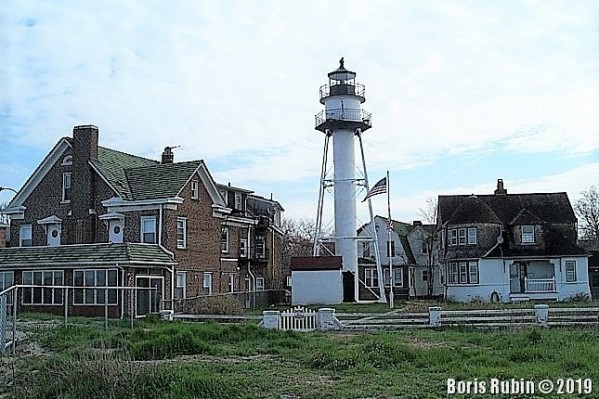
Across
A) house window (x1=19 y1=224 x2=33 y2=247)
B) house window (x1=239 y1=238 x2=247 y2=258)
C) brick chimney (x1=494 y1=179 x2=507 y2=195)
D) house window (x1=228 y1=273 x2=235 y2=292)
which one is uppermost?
brick chimney (x1=494 y1=179 x2=507 y2=195)

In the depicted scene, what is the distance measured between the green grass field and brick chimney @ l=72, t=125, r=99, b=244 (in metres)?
20.1

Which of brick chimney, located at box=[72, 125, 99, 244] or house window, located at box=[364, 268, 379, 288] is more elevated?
brick chimney, located at box=[72, 125, 99, 244]

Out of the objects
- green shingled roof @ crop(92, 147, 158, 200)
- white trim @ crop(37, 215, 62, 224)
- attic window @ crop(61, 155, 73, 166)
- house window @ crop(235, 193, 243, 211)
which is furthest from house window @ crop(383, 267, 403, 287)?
attic window @ crop(61, 155, 73, 166)

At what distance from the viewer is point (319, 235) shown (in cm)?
4981

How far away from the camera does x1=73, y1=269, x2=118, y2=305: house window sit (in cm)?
3550

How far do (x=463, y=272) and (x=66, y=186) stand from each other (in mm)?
25606

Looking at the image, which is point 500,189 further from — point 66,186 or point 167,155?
point 66,186

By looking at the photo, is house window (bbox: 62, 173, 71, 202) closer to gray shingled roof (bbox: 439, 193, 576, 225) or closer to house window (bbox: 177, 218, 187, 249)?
house window (bbox: 177, 218, 187, 249)

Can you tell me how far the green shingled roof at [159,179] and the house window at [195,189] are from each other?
826mm

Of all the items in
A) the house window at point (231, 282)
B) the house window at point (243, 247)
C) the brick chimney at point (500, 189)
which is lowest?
the house window at point (231, 282)

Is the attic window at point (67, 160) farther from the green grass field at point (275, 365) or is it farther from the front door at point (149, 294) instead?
the green grass field at point (275, 365)

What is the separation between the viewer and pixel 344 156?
48.4 metres

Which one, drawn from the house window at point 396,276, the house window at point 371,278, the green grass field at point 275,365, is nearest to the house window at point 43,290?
the green grass field at point 275,365

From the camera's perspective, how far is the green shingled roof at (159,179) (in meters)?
40.0
